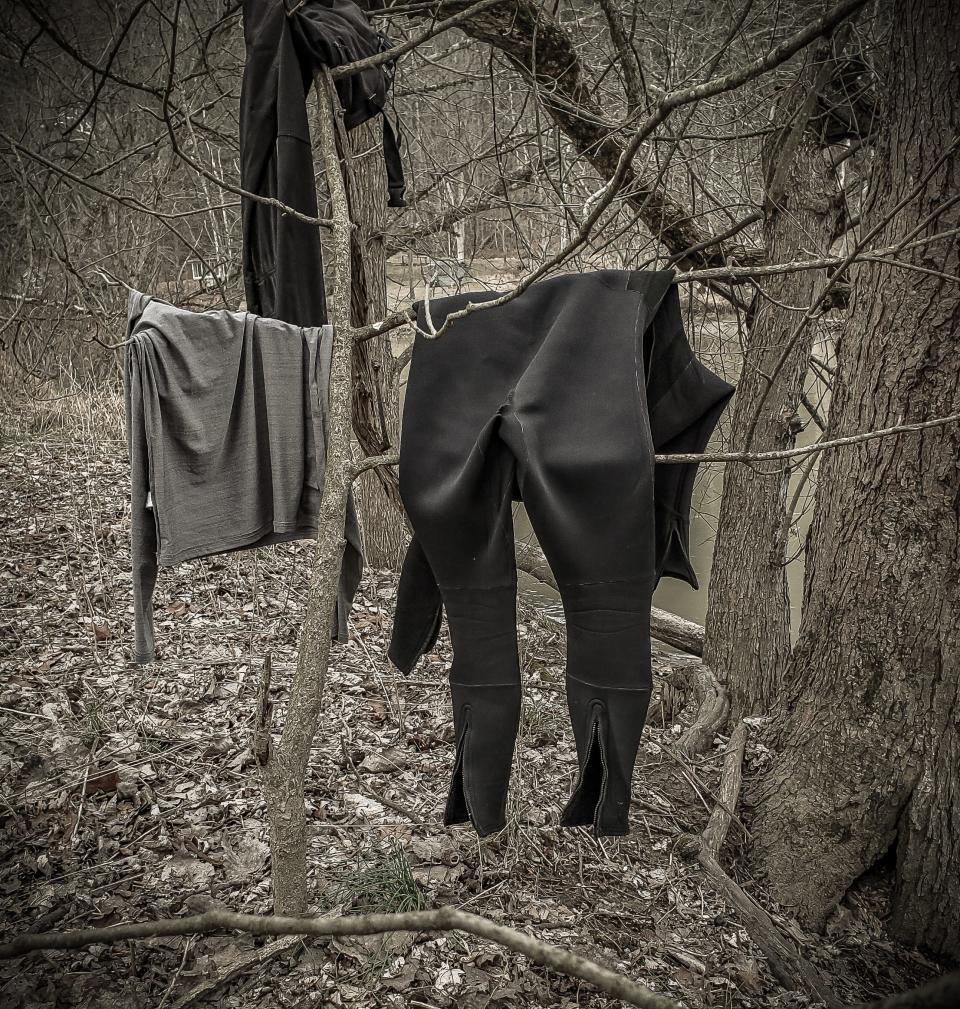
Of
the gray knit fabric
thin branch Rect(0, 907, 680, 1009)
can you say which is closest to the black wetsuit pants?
the gray knit fabric

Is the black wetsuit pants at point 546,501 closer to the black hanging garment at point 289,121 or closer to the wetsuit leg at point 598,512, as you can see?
the wetsuit leg at point 598,512

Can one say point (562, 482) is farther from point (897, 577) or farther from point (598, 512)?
point (897, 577)

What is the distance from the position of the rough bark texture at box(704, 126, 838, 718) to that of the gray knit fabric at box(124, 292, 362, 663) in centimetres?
234

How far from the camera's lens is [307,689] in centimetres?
195

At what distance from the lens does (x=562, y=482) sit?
1.61 meters

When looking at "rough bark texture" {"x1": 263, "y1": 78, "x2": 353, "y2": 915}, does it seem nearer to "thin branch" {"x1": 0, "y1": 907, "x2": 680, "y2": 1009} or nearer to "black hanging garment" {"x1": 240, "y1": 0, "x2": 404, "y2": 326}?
"black hanging garment" {"x1": 240, "y1": 0, "x2": 404, "y2": 326}

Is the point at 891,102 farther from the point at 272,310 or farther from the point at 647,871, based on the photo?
the point at 647,871

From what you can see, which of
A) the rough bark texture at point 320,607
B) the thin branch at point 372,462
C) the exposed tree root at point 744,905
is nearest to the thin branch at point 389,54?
the rough bark texture at point 320,607

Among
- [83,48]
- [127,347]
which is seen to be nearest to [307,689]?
[127,347]

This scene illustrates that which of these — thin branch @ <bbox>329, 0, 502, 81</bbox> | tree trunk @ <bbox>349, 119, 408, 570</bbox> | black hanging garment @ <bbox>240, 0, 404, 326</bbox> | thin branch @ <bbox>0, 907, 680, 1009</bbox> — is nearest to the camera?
thin branch @ <bbox>0, 907, 680, 1009</bbox>

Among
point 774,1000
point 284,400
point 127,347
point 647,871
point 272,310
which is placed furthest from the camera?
point 647,871

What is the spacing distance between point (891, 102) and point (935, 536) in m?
1.31

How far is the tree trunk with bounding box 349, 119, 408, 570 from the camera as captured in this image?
2814 mm

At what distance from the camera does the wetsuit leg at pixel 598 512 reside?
1.59 metres
